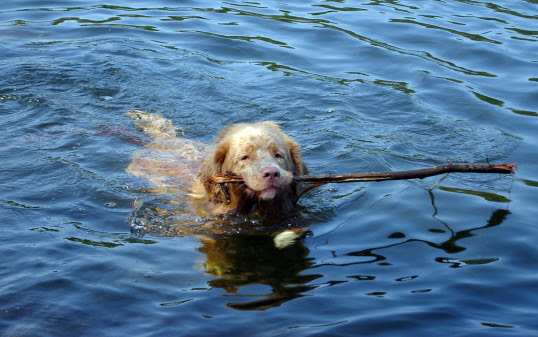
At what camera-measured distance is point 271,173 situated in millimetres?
6641

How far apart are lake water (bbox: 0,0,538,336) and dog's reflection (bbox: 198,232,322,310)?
25 mm

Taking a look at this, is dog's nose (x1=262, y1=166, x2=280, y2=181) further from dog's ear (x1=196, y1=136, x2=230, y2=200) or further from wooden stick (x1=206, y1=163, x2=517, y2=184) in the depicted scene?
dog's ear (x1=196, y1=136, x2=230, y2=200)

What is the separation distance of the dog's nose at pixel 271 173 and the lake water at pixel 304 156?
70 centimetres

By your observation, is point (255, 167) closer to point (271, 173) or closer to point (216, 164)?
point (271, 173)

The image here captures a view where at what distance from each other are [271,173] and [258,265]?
0.89 meters

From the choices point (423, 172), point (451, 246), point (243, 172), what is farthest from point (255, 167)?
point (451, 246)

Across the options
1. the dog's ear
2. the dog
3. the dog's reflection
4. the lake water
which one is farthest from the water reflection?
the dog's ear

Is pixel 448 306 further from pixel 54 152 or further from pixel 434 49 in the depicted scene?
pixel 434 49

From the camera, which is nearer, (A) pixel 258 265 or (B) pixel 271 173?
(A) pixel 258 265

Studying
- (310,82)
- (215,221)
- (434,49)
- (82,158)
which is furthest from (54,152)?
(434,49)

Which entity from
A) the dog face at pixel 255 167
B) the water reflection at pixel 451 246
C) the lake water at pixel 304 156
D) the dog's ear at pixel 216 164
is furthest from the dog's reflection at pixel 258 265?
the dog's ear at pixel 216 164

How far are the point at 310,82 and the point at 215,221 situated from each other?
528 centimetres

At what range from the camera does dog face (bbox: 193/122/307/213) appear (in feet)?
22.3

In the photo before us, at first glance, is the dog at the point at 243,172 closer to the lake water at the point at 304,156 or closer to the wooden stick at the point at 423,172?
the lake water at the point at 304,156
